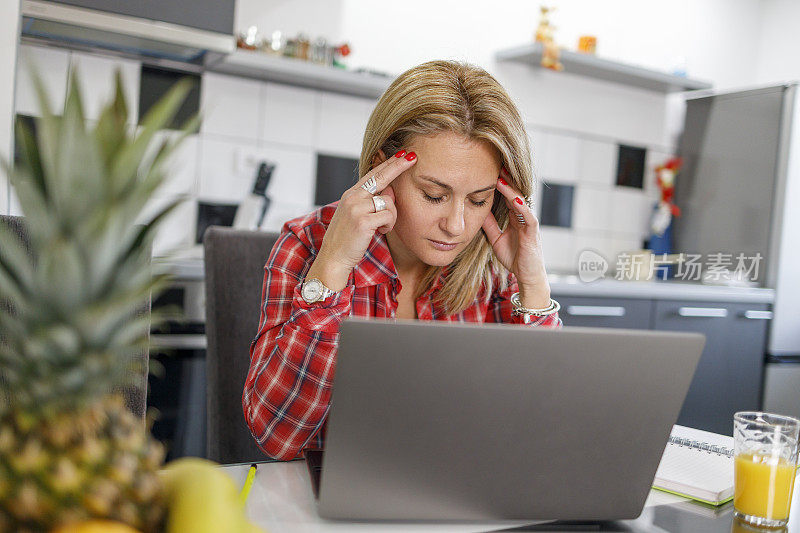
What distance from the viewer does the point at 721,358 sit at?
3160mm

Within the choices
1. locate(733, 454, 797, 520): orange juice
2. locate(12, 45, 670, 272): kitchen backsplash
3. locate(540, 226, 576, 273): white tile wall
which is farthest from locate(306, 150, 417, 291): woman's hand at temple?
locate(540, 226, 576, 273): white tile wall

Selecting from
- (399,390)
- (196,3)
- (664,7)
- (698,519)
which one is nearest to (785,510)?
(698,519)

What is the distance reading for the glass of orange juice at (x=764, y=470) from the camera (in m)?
0.77

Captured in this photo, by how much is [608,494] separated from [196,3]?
2057 millimetres

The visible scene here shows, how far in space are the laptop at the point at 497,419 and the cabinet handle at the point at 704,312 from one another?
248 cm

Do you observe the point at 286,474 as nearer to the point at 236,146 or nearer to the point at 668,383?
the point at 668,383

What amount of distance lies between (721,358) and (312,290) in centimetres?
257

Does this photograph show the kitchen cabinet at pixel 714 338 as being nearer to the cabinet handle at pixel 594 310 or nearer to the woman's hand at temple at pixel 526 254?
the cabinet handle at pixel 594 310

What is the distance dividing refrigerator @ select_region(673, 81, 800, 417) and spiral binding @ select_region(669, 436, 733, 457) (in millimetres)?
2559

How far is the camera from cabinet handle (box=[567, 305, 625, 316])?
2.74 metres

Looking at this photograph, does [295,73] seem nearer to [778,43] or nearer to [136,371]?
[136,371]

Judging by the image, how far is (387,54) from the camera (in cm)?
312

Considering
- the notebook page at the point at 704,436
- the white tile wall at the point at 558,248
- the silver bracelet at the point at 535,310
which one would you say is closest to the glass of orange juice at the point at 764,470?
the notebook page at the point at 704,436

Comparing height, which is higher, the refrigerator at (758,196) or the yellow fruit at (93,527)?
the refrigerator at (758,196)
